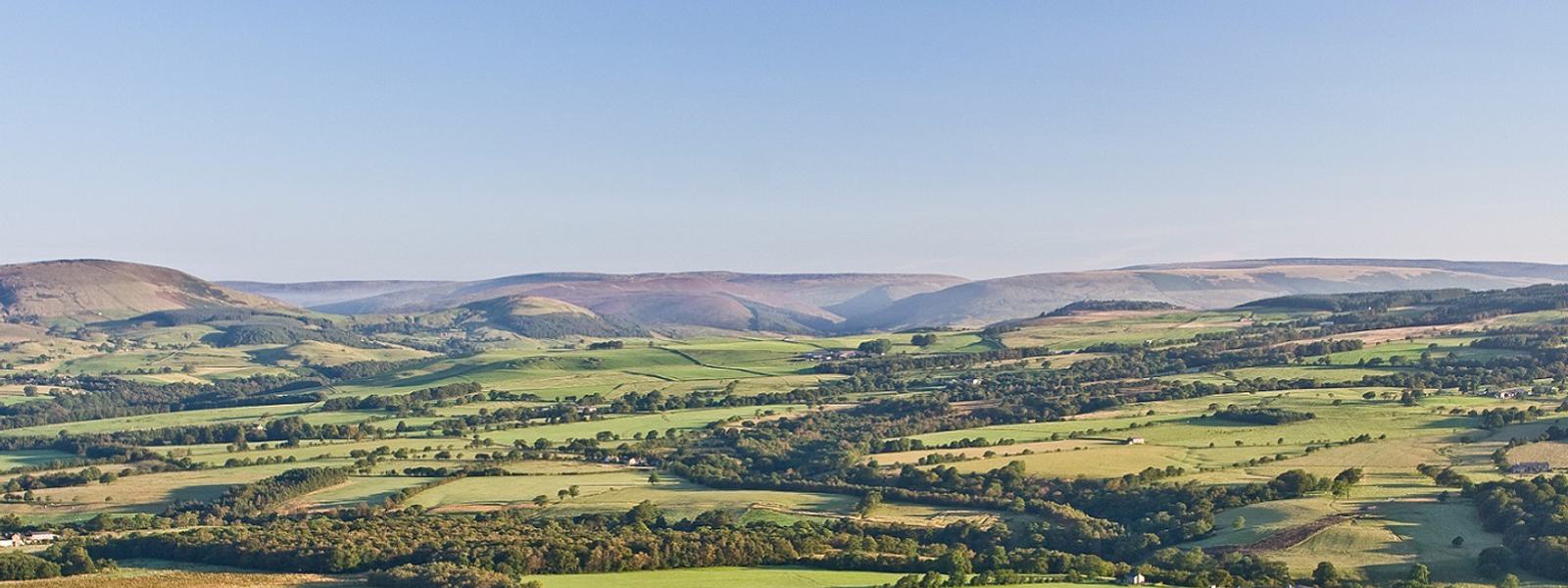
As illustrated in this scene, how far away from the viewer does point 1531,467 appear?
88.7 metres

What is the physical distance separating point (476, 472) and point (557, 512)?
22.5 meters

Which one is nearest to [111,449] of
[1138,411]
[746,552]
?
[746,552]

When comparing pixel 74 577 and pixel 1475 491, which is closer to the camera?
pixel 74 577

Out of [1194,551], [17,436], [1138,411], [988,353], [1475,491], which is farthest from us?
[988,353]

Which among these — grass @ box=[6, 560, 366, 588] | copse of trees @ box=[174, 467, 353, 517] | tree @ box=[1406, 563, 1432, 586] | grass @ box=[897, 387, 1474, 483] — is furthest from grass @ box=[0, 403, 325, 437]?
tree @ box=[1406, 563, 1432, 586]

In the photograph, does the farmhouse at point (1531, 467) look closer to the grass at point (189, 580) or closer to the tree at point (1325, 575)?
the tree at point (1325, 575)

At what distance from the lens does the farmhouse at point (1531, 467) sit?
87750 mm

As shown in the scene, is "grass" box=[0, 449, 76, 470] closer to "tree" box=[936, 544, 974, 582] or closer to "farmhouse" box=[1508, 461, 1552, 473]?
"tree" box=[936, 544, 974, 582]

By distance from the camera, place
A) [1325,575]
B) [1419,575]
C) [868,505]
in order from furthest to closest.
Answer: [868,505]
[1325,575]
[1419,575]

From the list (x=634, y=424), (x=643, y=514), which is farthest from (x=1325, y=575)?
(x=634, y=424)

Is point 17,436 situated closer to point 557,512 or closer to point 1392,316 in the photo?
point 557,512

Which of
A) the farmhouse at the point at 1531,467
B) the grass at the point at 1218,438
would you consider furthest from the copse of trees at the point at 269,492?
the farmhouse at the point at 1531,467

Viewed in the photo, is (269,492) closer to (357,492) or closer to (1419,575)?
(357,492)

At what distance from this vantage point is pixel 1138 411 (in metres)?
127
